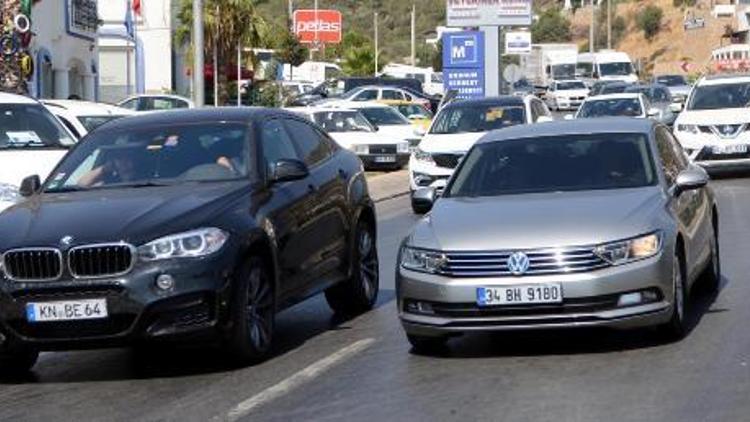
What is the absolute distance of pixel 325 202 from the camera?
10.8m

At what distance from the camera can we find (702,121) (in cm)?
2506

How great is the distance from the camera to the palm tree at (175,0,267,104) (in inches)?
2094

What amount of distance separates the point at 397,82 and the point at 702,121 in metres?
→ 34.1

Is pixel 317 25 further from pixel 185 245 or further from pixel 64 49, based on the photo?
pixel 185 245

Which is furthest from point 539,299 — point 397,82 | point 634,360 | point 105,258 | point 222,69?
point 397,82

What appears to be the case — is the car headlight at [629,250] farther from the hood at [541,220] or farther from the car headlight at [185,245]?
the car headlight at [185,245]

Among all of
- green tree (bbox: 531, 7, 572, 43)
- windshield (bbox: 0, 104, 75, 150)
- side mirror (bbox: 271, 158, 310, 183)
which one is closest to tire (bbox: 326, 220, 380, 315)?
side mirror (bbox: 271, 158, 310, 183)

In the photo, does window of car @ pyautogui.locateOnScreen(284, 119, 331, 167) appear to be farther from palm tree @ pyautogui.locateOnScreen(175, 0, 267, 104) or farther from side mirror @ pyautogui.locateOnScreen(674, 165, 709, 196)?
palm tree @ pyautogui.locateOnScreen(175, 0, 267, 104)

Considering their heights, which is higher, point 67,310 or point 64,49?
point 64,49

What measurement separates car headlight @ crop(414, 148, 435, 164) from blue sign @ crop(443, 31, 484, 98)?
21497 millimetres

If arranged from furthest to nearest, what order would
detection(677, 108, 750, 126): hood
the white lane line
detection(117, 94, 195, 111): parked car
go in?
detection(117, 94, 195, 111): parked car < detection(677, 108, 750, 126): hood < the white lane line

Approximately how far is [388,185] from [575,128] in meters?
17.4

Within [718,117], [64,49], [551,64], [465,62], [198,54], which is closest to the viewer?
[718,117]

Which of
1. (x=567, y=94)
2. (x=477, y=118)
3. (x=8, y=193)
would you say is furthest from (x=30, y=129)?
(x=567, y=94)
